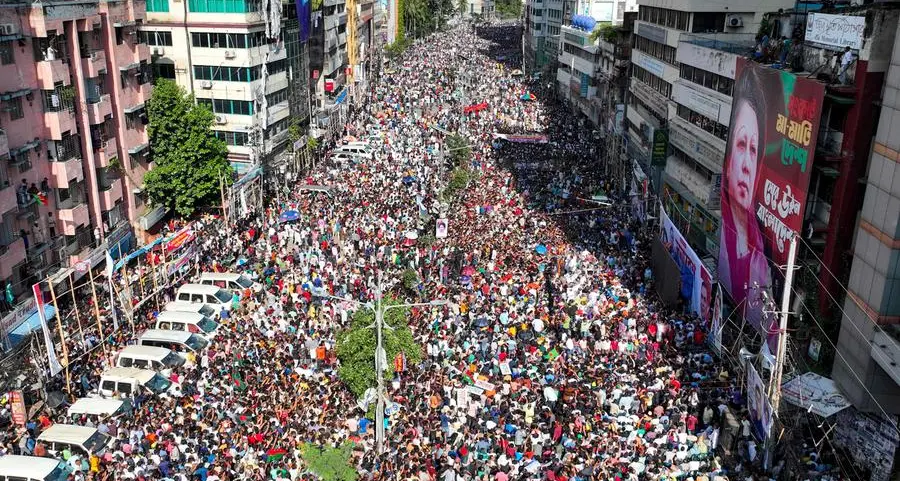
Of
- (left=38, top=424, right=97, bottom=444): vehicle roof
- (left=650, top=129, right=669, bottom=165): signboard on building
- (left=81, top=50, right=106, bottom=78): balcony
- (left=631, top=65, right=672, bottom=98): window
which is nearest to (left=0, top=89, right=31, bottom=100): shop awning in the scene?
(left=81, top=50, right=106, bottom=78): balcony

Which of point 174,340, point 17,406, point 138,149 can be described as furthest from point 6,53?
point 17,406

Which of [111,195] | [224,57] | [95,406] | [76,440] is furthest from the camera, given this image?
[224,57]

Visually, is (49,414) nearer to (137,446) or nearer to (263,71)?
(137,446)

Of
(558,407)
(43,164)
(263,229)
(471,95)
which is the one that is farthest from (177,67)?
(471,95)

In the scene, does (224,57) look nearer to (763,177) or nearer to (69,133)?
(69,133)

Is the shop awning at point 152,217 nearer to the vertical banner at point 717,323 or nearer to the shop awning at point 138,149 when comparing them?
the shop awning at point 138,149

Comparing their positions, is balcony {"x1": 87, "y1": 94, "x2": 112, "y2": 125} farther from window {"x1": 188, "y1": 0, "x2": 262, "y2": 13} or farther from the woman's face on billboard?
the woman's face on billboard

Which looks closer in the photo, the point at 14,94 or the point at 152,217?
the point at 14,94
